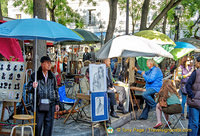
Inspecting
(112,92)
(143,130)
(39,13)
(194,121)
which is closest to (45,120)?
(112,92)

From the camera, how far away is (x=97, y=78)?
6129 millimetres

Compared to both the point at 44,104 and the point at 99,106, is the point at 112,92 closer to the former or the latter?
the point at 99,106

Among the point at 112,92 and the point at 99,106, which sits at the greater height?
the point at 112,92

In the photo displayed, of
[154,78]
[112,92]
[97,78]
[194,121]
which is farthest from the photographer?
[154,78]

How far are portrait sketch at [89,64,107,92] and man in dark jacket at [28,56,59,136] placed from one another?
4.03 feet

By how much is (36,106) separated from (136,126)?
11.3 feet

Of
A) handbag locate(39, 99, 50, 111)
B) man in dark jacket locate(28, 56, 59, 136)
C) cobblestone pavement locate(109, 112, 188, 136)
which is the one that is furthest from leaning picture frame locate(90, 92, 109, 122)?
handbag locate(39, 99, 50, 111)

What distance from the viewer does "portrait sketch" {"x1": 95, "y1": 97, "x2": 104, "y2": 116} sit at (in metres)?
6.10

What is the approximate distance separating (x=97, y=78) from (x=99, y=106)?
67cm

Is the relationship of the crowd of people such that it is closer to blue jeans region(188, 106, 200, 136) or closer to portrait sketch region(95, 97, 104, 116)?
blue jeans region(188, 106, 200, 136)

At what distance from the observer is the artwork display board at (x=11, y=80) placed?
571 cm

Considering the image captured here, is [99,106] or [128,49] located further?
[128,49]

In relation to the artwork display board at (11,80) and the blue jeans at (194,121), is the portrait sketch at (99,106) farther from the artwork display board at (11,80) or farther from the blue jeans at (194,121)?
the blue jeans at (194,121)

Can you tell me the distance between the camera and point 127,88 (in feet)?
26.8
